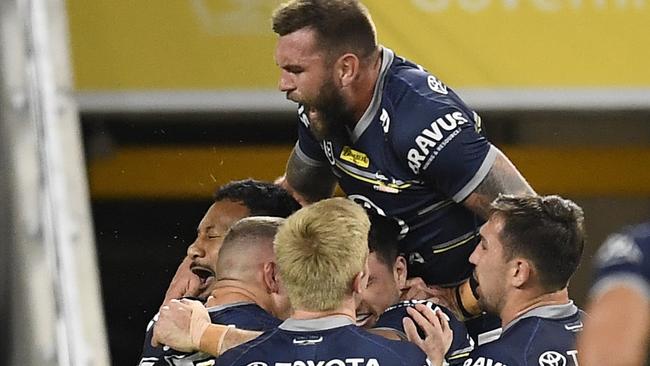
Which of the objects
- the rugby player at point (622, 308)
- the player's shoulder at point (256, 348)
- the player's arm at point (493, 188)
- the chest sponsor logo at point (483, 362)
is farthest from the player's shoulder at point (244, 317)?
the rugby player at point (622, 308)

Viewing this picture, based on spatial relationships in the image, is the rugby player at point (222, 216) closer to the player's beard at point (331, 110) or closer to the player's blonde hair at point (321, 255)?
the player's beard at point (331, 110)

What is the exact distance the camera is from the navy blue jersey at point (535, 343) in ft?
10.1

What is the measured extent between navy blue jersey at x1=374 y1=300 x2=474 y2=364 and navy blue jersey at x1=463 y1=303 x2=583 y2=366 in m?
0.09

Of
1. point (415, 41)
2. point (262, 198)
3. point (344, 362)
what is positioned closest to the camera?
point (344, 362)

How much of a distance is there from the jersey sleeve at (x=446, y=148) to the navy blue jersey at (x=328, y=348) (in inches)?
21.0

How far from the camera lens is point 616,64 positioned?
17.2 ft

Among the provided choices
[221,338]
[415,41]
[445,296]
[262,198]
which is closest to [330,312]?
[221,338]

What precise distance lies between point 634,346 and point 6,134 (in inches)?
102

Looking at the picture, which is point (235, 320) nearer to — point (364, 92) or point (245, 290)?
point (245, 290)

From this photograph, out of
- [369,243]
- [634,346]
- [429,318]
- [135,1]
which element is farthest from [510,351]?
[135,1]

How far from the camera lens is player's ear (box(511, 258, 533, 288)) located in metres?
3.18

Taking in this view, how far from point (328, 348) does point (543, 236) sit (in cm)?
59

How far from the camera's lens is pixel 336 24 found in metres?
3.51

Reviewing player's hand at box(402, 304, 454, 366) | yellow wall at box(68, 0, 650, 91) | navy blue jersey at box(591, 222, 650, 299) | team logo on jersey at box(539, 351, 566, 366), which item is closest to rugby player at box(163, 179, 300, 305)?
player's hand at box(402, 304, 454, 366)
